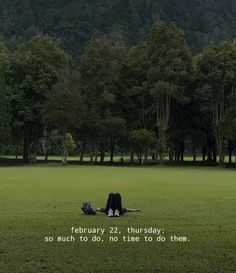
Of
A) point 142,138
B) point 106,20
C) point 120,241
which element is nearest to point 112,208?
point 120,241

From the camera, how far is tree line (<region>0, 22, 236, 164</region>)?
76000 millimetres

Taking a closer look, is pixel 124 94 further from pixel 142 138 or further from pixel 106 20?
pixel 106 20

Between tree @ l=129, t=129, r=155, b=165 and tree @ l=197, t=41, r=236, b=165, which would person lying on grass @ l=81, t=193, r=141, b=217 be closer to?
tree @ l=129, t=129, r=155, b=165

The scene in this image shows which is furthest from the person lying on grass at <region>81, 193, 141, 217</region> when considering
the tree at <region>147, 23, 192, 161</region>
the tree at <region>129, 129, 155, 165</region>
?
the tree at <region>147, 23, 192, 161</region>

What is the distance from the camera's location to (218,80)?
256ft

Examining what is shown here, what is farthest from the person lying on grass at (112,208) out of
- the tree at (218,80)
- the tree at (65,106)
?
the tree at (218,80)

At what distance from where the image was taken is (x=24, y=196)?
2670 centimetres

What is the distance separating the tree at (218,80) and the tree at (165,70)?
2480 millimetres

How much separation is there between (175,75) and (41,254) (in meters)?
66.3

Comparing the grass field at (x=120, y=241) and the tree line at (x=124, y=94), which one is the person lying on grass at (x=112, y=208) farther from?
the tree line at (x=124, y=94)

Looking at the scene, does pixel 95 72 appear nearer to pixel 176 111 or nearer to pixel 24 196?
pixel 176 111

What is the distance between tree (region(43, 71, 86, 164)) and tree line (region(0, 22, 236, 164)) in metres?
0.13

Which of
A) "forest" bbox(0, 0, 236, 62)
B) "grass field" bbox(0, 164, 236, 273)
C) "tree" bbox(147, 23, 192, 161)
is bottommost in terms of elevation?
"grass field" bbox(0, 164, 236, 273)

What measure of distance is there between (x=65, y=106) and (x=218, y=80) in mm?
21003
